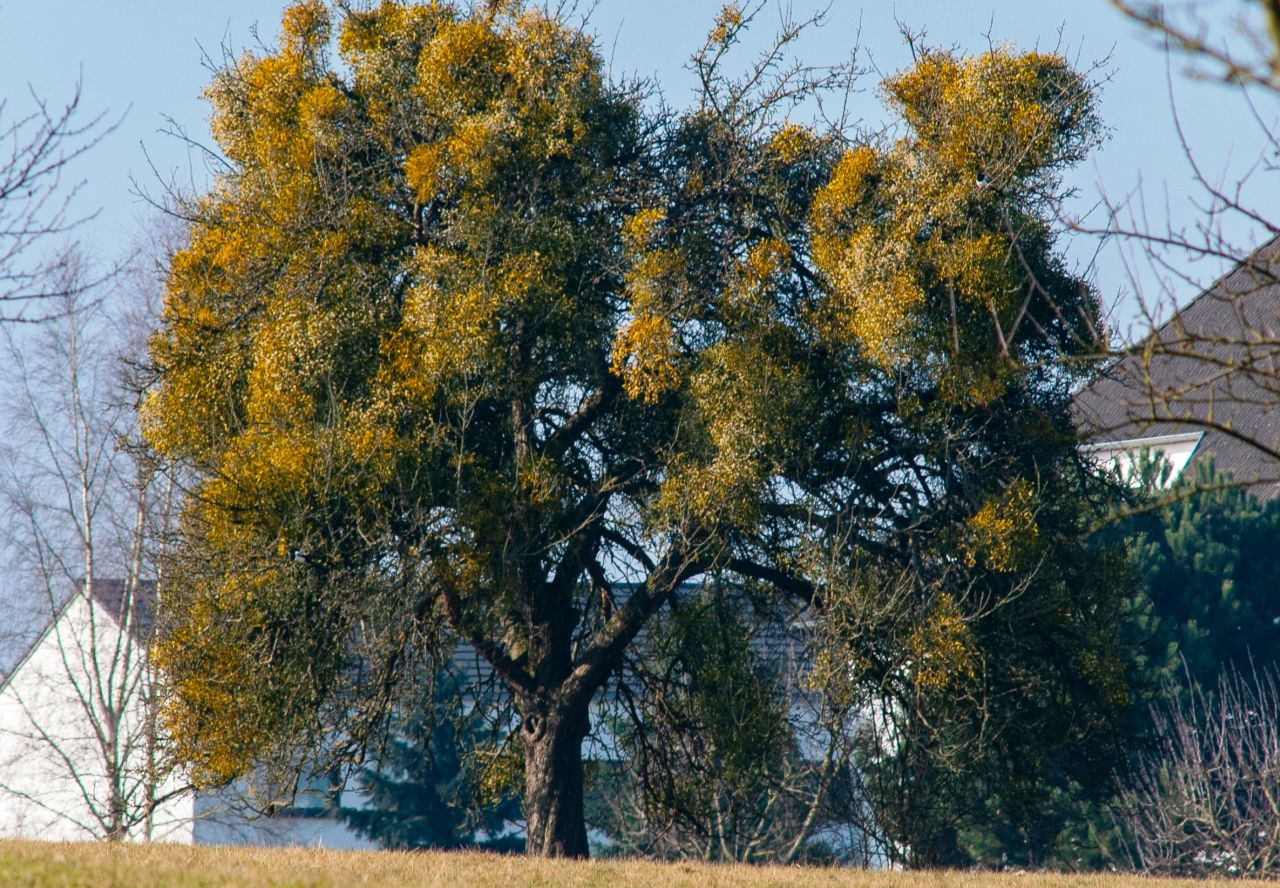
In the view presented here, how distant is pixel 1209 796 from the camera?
70.6 feet

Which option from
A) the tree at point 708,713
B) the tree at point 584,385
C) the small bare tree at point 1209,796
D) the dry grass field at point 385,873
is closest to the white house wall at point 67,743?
the tree at point 708,713

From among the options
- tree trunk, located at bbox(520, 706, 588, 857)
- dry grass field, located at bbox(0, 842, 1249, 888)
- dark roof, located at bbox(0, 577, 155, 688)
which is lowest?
dry grass field, located at bbox(0, 842, 1249, 888)

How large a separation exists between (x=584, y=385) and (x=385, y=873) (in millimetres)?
6226

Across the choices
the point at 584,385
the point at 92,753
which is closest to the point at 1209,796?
the point at 584,385

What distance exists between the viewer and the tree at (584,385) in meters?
12.8

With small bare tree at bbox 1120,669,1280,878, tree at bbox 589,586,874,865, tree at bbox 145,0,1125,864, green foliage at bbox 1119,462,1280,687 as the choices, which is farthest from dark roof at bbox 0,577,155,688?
green foliage at bbox 1119,462,1280,687

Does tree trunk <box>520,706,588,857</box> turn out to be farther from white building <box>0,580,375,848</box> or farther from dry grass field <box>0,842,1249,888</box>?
white building <box>0,580,375,848</box>

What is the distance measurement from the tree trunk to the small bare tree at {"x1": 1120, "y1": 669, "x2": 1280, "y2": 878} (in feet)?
30.3

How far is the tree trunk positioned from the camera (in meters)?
13.9

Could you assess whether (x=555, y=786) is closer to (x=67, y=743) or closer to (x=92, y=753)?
(x=92, y=753)

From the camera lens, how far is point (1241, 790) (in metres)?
26.3

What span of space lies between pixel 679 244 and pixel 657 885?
21.7 ft

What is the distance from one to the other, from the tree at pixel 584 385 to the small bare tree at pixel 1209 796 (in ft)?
26.1

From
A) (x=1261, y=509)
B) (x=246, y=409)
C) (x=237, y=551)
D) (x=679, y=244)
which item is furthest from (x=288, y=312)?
(x=1261, y=509)
